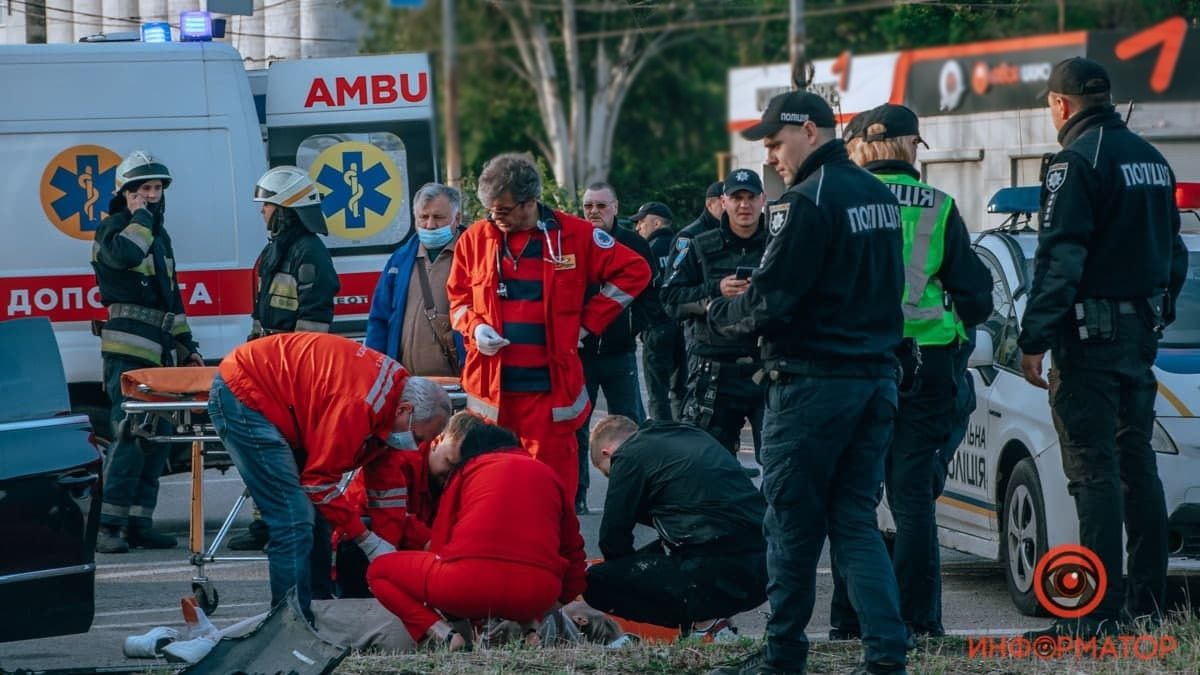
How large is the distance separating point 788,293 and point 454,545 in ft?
6.19

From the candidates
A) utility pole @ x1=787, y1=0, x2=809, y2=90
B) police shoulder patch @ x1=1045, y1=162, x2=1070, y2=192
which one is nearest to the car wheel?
police shoulder patch @ x1=1045, y1=162, x2=1070, y2=192

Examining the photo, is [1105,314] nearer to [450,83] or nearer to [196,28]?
[196,28]

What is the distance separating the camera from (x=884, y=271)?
551cm

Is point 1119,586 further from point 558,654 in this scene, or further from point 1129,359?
point 558,654

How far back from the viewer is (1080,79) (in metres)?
6.42

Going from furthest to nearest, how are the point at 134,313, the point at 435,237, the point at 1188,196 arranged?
the point at 134,313, the point at 435,237, the point at 1188,196

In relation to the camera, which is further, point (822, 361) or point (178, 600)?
point (178, 600)

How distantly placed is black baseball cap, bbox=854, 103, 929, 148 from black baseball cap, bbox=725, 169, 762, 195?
101 inches

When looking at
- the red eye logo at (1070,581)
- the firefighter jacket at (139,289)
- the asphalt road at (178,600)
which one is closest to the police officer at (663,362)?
the asphalt road at (178,600)

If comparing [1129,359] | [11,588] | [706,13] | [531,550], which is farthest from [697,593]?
[706,13]

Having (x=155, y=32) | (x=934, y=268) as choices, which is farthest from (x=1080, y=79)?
(x=155, y=32)

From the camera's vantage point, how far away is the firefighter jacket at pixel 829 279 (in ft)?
17.6

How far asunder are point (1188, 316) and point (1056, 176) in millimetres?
2180

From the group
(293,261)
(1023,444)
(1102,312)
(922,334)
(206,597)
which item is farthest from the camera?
(293,261)
